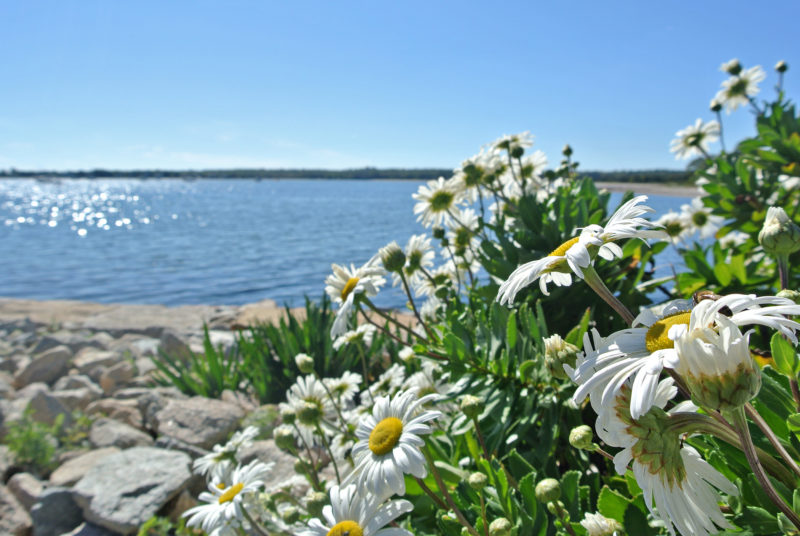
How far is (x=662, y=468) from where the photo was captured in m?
0.71

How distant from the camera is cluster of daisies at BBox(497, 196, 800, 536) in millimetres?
577

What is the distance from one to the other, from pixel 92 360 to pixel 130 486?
3.62 m

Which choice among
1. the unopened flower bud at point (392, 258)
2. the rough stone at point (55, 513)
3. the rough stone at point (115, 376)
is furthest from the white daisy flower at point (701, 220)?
the rough stone at point (115, 376)

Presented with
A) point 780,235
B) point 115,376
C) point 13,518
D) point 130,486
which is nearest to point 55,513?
point 13,518

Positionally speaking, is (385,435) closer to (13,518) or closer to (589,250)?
(589,250)

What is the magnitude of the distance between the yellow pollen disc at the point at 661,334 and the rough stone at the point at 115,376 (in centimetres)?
586

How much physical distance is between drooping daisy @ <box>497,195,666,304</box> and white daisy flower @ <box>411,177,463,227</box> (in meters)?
1.71

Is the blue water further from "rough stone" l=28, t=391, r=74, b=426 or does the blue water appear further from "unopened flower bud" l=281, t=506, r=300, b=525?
Answer: "unopened flower bud" l=281, t=506, r=300, b=525

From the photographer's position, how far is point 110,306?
10.7 meters

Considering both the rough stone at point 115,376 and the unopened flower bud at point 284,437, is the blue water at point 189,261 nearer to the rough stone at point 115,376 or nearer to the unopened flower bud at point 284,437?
the rough stone at point 115,376

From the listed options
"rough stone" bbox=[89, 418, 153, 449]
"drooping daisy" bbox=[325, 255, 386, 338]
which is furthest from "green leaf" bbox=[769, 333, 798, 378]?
"rough stone" bbox=[89, 418, 153, 449]

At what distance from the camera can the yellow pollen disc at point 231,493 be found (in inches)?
71.3

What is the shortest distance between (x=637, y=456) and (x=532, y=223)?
132 cm

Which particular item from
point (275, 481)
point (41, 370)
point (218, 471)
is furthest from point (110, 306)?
point (218, 471)
